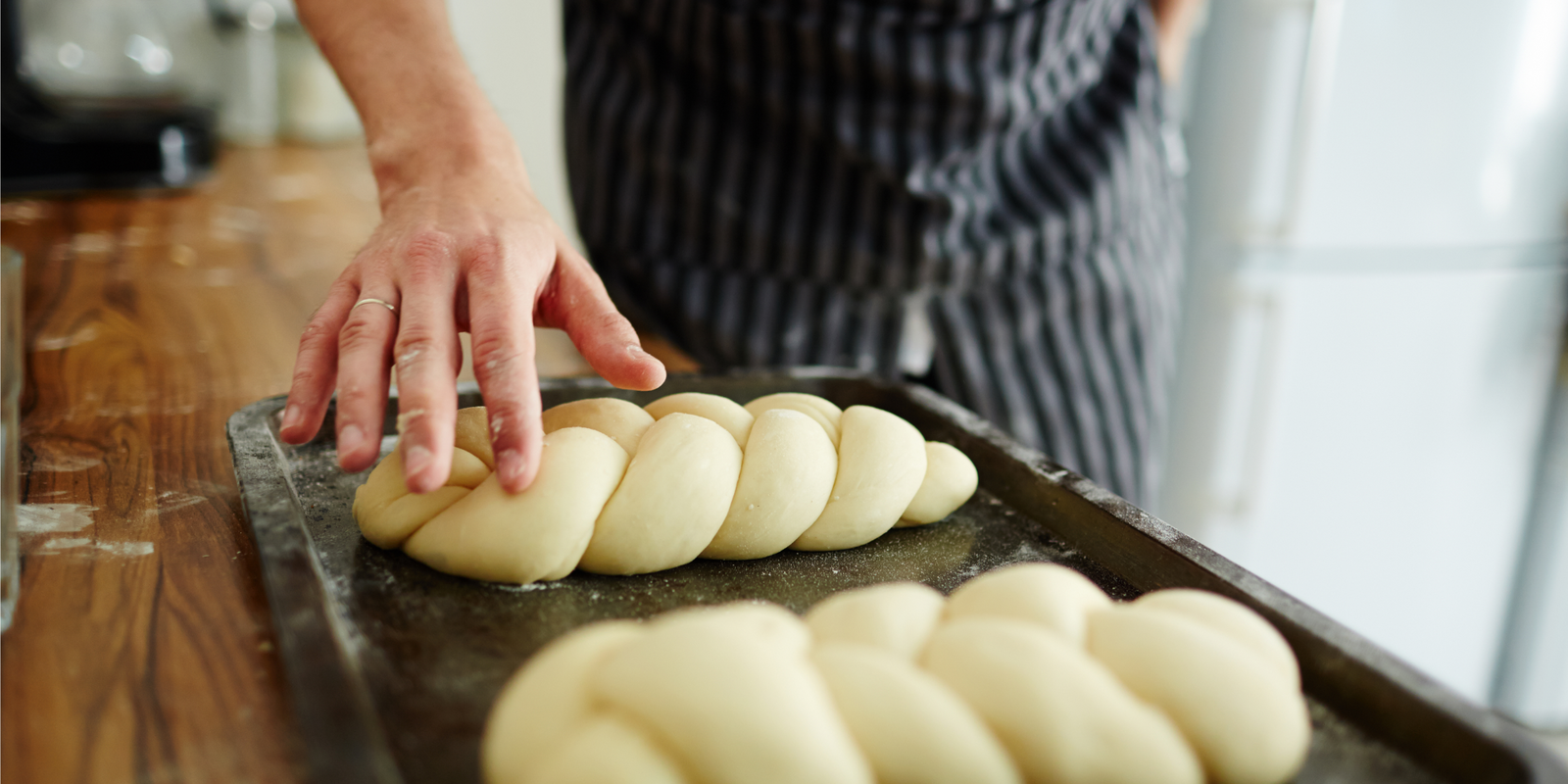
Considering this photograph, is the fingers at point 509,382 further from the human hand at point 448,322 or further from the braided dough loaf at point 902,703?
the braided dough loaf at point 902,703

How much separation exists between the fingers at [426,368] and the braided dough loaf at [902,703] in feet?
0.70

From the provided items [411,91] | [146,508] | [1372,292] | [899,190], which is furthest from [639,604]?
[1372,292]

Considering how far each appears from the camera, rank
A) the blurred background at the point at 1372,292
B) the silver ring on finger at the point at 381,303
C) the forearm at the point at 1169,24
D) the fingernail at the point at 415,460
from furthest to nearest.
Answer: the blurred background at the point at 1372,292, the forearm at the point at 1169,24, the silver ring on finger at the point at 381,303, the fingernail at the point at 415,460

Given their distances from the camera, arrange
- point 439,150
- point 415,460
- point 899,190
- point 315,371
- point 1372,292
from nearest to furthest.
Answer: point 415,460
point 315,371
point 439,150
point 899,190
point 1372,292

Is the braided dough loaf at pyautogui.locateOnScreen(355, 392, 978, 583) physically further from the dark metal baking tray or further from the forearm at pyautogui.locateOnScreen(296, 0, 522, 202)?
the forearm at pyautogui.locateOnScreen(296, 0, 522, 202)

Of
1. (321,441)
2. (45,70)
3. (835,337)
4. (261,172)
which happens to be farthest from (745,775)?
(261,172)

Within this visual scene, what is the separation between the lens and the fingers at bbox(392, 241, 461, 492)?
0.73 metres

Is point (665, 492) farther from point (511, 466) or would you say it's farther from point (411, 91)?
point (411, 91)

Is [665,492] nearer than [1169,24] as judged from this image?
Yes

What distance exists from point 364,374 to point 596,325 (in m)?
0.20

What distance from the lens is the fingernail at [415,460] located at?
0.72 m

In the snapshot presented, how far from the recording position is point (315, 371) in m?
0.83

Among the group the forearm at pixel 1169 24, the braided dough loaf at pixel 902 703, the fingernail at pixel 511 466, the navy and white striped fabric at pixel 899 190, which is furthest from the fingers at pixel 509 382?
the forearm at pixel 1169 24

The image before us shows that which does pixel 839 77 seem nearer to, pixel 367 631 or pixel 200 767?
pixel 367 631
